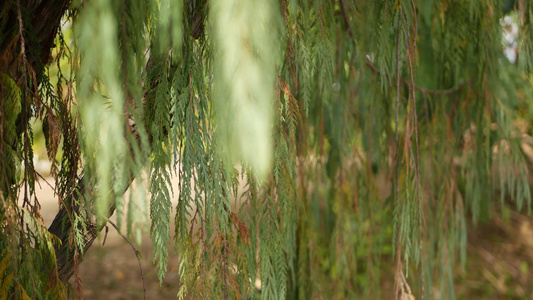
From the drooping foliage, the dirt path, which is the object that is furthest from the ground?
the drooping foliage

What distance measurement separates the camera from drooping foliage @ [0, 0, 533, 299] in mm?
543

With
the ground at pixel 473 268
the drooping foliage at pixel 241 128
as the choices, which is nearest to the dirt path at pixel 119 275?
the ground at pixel 473 268

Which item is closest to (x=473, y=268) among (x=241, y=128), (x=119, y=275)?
(x=119, y=275)

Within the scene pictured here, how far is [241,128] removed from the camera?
52cm

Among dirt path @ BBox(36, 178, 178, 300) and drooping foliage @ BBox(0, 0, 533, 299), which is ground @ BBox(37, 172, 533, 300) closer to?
dirt path @ BBox(36, 178, 178, 300)

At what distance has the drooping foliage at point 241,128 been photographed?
0.54 metres

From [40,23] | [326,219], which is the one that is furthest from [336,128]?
[40,23]

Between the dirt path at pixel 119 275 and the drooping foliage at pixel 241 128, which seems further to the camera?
the dirt path at pixel 119 275

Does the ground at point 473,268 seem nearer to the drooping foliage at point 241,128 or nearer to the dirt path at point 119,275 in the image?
the dirt path at point 119,275

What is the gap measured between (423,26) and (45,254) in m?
1.14

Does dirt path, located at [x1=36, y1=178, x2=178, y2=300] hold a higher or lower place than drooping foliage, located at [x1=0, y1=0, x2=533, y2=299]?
lower

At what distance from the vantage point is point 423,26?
4.64ft

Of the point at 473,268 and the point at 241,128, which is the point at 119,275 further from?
the point at 241,128

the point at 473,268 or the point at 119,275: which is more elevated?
the point at 473,268
